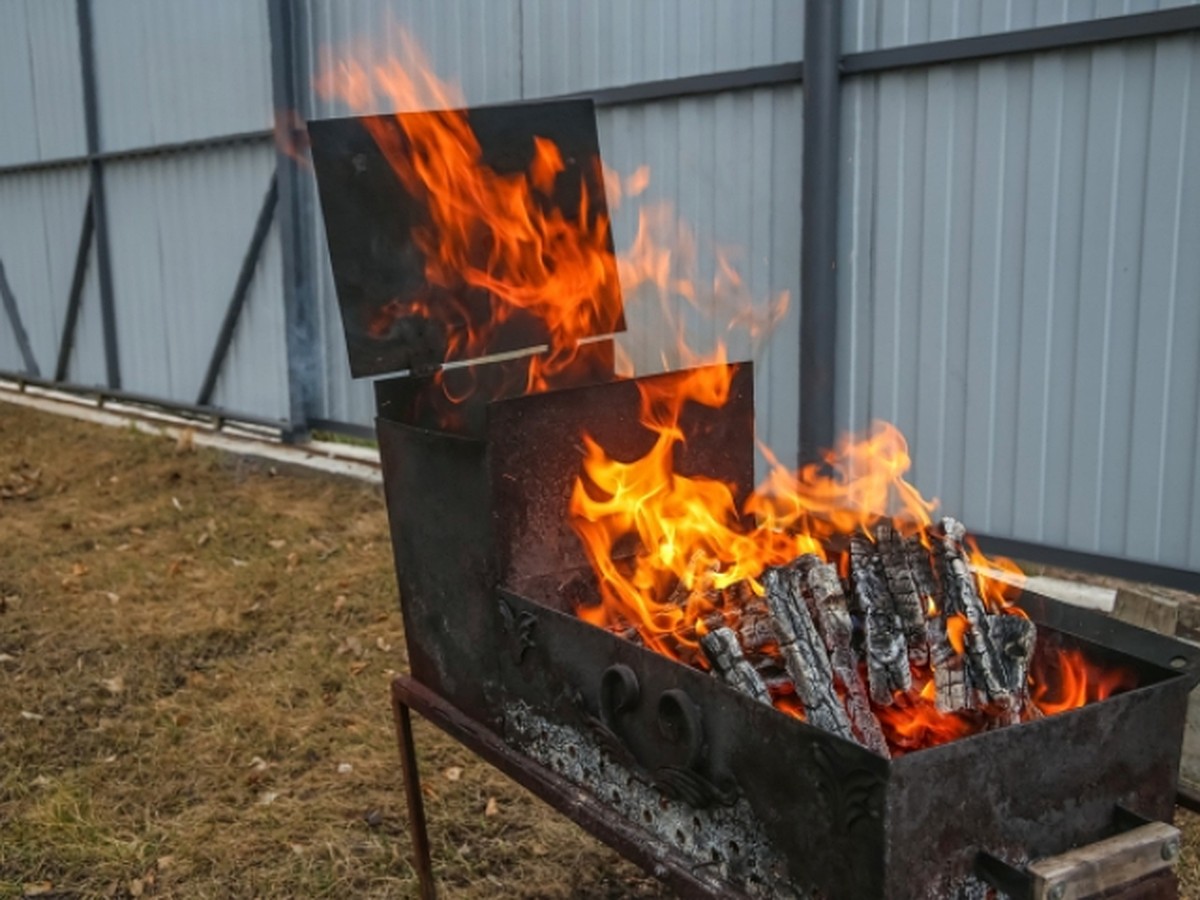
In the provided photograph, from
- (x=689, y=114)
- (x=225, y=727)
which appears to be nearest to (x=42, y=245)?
(x=689, y=114)

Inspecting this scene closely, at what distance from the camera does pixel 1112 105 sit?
4.67m

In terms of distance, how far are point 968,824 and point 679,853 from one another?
22.5 inches

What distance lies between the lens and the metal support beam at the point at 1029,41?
4.44 meters

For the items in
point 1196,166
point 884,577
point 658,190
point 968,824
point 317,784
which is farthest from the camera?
point 658,190

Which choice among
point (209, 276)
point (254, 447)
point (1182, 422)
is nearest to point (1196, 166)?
point (1182, 422)

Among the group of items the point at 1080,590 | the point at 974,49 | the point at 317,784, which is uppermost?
the point at 974,49

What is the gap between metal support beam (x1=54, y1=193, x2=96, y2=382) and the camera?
1097 centimetres

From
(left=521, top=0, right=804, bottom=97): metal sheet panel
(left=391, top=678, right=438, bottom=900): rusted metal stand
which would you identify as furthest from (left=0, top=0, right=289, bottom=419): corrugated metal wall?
A: (left=391, top=678, right=438, bottom=900): rusted metal stand

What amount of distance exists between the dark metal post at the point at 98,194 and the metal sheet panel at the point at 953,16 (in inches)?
308

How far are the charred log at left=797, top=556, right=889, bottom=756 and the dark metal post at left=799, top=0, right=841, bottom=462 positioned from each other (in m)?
3.39

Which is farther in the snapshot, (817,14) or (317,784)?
(817,14)

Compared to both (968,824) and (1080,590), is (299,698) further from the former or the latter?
(968,824)

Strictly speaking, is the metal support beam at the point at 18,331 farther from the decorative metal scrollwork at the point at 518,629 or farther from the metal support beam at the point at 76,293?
the decorative metal scrollwork at the point at 518,629

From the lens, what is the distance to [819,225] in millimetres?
5445
